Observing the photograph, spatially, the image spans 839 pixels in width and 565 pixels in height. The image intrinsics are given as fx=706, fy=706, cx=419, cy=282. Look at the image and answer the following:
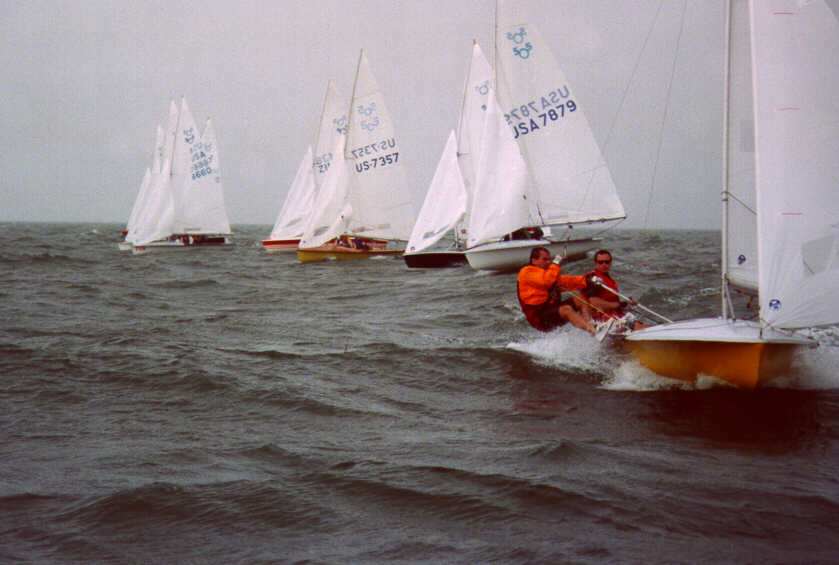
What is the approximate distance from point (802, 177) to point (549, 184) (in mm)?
12842

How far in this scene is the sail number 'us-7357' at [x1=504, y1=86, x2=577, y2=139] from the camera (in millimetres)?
17797

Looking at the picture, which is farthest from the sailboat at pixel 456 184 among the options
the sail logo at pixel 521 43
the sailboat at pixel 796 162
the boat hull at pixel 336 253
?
the sailboat at pixel 796 162

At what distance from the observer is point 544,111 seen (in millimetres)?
17859

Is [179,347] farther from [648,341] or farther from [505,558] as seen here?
[505,558]

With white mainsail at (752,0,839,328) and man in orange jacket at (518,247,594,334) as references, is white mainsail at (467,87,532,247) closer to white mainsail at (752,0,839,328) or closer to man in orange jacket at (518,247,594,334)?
man in orange jacket at (518,247,594,334)

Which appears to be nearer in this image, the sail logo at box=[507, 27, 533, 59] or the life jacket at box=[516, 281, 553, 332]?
the life jacket at box=[516, 281, 553, 332]

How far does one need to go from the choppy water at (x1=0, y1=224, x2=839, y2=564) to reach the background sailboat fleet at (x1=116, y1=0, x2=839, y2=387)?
907mm

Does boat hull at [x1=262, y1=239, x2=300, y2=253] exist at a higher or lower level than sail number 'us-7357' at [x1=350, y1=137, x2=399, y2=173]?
lower

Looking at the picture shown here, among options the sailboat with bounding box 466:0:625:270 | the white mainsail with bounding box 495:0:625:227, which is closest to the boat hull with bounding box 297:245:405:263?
the sailboat with bounding box 466:0:625:270

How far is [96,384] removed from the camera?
7.00m

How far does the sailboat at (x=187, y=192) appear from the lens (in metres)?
33.0

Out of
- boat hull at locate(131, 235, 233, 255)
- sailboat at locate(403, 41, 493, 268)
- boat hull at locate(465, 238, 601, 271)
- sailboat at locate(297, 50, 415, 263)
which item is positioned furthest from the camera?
boat hull at locate(131, 235, 233, 255)

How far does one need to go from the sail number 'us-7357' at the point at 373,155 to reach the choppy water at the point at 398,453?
15.9m

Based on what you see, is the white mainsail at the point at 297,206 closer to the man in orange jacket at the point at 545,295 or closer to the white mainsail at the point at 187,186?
the white mainsail at the point at 187,186
